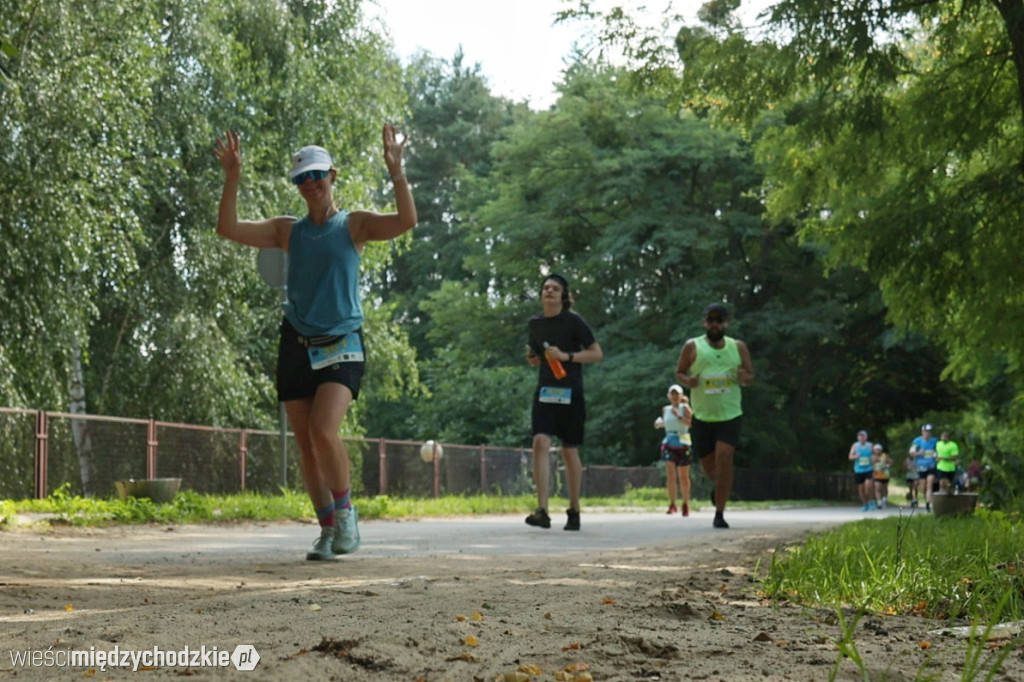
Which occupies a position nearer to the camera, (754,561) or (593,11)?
(754,561)

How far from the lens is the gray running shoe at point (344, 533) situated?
25.8 feet

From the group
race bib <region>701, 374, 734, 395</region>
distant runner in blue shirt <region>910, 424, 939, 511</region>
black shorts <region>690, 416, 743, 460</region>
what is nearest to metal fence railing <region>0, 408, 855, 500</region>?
black shorts <region>690, 416, 743, 460</region>

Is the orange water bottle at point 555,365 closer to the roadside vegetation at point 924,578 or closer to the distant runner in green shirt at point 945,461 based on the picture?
the roadside vegetation at point 924,578

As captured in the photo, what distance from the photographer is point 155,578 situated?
6.59 metres

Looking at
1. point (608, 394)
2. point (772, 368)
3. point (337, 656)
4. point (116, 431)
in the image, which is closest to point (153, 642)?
point (337, 656)

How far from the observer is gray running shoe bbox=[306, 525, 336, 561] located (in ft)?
25.5

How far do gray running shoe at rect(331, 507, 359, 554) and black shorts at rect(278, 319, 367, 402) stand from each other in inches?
28.3

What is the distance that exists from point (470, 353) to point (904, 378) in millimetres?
15209

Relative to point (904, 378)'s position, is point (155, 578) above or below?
below

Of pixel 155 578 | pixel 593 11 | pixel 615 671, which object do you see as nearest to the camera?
pixel 615 671

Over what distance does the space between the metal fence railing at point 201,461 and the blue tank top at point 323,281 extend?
27.4 ft

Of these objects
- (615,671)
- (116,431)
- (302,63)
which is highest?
(302,63)

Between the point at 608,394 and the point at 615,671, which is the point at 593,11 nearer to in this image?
the point at 615,671

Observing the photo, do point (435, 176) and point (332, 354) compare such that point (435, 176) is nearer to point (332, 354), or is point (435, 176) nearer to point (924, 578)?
point (332, 354)
